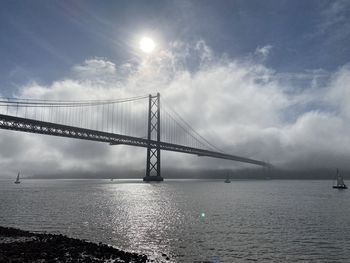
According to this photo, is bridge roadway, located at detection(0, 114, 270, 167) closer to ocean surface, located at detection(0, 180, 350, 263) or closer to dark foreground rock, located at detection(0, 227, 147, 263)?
ocean surface, located at detection(0, 180, 350, 263)

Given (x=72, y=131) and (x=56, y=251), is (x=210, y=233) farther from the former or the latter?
(x=72, y=131)

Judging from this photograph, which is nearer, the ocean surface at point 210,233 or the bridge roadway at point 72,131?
the ocean surface at point 210,233

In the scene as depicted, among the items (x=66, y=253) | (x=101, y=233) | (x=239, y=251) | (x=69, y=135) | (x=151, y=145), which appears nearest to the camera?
(x=66, y=253)

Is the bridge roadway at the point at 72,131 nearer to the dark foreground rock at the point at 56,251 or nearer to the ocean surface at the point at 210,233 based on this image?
the ocean surface at the point at 210,233

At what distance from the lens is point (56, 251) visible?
2044 cm

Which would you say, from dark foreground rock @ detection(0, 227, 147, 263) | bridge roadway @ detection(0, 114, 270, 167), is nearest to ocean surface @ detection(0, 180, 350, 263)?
dark foreground rock @ detection(0, 227, 147, 263)

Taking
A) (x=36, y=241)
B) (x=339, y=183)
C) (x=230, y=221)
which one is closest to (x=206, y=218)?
(x=230, y=221)

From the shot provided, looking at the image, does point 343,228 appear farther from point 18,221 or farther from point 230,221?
point 18,221

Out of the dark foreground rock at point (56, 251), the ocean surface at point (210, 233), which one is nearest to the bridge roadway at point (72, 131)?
the ocean surface at point (210, 233)

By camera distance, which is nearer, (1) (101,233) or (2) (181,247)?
(2) (181,247)

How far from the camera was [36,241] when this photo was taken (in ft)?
76.7

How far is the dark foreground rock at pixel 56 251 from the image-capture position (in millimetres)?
18812

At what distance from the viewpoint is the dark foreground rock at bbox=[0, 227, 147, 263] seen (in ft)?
61.7

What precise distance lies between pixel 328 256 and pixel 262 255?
4.45 m
